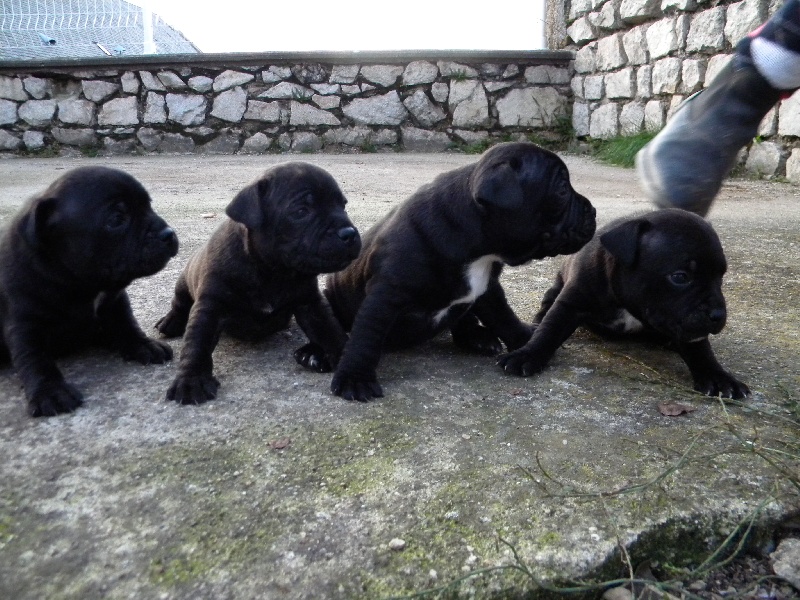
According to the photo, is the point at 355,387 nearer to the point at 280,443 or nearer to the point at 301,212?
the point at 280,443

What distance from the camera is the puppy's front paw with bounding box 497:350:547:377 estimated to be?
9.63ft

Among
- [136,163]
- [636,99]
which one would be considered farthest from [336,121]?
[636,99]

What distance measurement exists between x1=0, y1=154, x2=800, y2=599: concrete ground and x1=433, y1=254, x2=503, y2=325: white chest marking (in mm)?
237

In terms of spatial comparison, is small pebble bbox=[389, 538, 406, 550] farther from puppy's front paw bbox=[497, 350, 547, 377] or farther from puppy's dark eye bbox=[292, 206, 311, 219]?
puppy's dark eye bbox=[292, 206, 311, 219]

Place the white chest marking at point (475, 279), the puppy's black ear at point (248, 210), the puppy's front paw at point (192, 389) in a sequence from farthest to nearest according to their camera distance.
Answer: the white chest marking at point (475, 279) < the puppy's black ear at point (248, 210) < the puppy's front paw at point (192, 389)

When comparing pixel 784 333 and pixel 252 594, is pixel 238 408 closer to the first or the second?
pixel 252 594

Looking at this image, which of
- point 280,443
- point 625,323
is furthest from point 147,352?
point 625,323

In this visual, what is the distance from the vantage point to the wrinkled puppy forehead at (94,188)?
278cm

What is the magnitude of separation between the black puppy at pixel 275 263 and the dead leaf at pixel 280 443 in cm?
A: 52

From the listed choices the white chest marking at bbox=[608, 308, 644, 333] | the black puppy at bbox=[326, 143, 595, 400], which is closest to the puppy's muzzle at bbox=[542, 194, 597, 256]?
the black puppy at bbox=[326, 143, 595, 400]

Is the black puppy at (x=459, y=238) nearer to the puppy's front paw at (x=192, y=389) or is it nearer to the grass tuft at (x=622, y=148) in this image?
the puppy's front paw at (x=192, y=389)

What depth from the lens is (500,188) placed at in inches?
110

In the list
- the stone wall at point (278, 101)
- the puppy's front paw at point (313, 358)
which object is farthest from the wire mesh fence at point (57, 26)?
the puppy's front paw at point (313, 358)

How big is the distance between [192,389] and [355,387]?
0.57 metres
